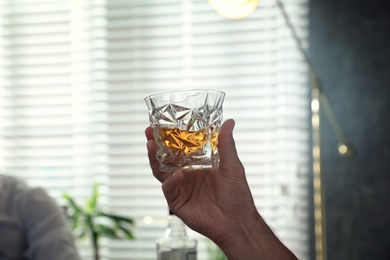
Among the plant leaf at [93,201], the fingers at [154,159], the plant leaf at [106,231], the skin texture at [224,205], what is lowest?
the plant leaf at [106,231]

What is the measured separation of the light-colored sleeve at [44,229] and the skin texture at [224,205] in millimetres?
820

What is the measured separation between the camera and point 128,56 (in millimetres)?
4445

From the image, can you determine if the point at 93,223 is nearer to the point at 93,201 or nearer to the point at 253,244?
the point at 93,201

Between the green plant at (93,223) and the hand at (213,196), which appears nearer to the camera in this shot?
the hand at (213,196)

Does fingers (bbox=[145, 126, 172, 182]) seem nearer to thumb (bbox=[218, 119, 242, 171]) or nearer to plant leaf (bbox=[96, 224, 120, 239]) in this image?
thumb (bbox=[218, 119, 242, 171])

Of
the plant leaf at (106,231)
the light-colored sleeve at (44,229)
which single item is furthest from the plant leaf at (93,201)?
the light-colored sleeve at (44,229)

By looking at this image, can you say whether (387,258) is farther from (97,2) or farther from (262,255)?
(262,255)

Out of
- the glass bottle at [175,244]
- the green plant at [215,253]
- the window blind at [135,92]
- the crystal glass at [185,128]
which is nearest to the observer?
the crystal glass at [185,128]

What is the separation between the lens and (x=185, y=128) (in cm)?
111

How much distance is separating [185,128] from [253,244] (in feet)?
1.01

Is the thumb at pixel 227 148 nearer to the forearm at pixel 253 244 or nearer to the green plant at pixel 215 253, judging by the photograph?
the forearm at pixel 253 244

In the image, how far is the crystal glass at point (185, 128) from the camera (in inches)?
43.4

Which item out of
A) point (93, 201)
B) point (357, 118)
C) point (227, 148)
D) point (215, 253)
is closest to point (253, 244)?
point (227, 148)

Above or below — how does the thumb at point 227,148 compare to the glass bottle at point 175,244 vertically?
above
